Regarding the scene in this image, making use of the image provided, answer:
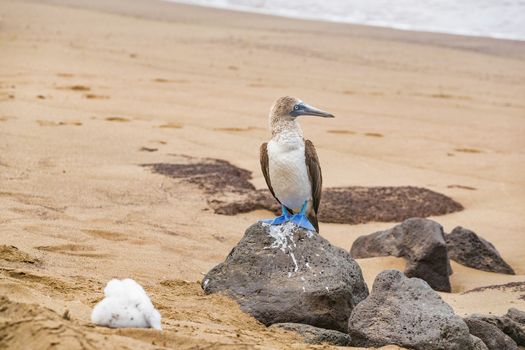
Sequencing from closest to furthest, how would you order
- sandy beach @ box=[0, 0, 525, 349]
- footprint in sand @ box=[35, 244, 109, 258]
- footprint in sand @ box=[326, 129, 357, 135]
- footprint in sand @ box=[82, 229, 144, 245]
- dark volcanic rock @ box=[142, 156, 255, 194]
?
1. sandy beach @ box=[0, 0, 525, 349]
2. footprint in sand @ box=[35, 244, 109, 258]
3. footprint in sand @ box=[82, 229, 144, 245]
4. dark volcanic rock @ box=[142, 156, 255, 194]
5. footprint in sand @ box=[326, 129, 357, 135]

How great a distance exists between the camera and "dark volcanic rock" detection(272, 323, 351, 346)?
5.52 m

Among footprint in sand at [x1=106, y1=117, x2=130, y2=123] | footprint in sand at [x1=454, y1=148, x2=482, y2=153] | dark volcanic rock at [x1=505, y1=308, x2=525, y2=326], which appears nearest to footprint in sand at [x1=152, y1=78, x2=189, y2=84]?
footprint in sand at [x1=106, y1=117, x2=130, y2=123]

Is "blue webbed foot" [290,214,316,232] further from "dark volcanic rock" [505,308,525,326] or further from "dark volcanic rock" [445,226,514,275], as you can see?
"dark volcanic rock" [445,226,514,275]

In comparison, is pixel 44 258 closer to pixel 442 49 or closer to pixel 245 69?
pixel 245 69

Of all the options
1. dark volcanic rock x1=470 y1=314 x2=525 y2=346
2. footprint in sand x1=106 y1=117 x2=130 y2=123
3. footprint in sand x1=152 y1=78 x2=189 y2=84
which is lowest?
footprint in sand x1=106 y1=117 x2=130 y2=123

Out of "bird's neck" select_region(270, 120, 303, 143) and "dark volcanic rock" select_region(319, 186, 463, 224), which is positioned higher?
"bird's neck" select_region(270, 120, 303, 143)

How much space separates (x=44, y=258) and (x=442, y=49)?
16.4 m

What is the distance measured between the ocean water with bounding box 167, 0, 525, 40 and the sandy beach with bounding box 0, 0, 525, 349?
1.10 metres

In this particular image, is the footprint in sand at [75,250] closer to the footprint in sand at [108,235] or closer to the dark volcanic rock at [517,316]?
the footprint in sand at [108,235]

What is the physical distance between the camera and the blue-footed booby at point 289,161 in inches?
245

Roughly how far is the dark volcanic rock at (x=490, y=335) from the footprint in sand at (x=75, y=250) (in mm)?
2830

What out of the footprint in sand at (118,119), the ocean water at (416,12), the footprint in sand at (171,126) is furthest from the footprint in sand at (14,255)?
the ocean water at (416,12)

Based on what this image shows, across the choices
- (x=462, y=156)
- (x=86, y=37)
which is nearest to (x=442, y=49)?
(x=86, y=37)

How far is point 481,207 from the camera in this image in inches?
408
